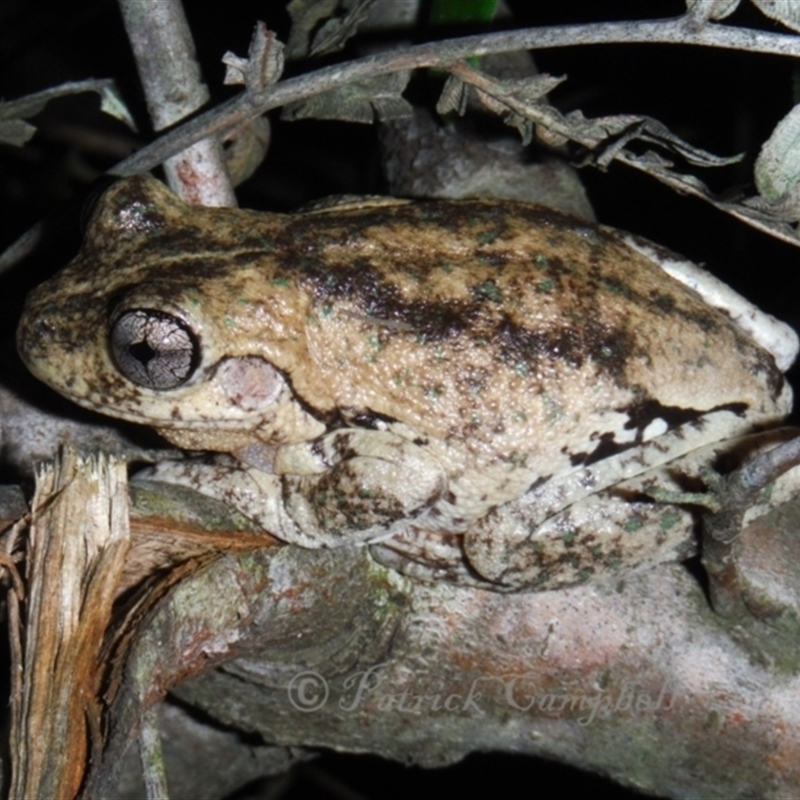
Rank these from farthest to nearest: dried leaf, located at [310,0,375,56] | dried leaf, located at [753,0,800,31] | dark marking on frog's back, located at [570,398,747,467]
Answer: dried leaf, located at [310,0,375,56], dark marking on frog's back, located at [570,398,747,467], dried leaf, located at [753,0,800,31]

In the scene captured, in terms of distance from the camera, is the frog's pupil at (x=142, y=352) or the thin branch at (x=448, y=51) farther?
the frog's pupil at (x=142, y=352)

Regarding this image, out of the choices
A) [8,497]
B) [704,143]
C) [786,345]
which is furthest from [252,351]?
[704,143]

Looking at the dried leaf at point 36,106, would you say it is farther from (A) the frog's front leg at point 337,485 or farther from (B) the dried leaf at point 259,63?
(A) the frog's front leg at point 337,485

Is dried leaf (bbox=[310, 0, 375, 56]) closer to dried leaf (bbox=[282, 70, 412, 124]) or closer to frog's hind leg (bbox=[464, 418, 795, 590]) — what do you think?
dried leaf (bbox=[282, 70, 412, 124])

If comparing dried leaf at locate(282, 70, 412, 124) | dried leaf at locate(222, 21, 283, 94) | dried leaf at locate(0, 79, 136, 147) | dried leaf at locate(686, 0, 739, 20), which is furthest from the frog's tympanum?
dried leaf at locate(686, 0, 739, 20)

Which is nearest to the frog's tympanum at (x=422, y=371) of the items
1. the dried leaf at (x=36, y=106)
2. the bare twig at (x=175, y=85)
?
the bare twig at (x=175, y=85)

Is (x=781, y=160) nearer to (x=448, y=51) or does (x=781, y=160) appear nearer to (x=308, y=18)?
(x=448, y=51)
